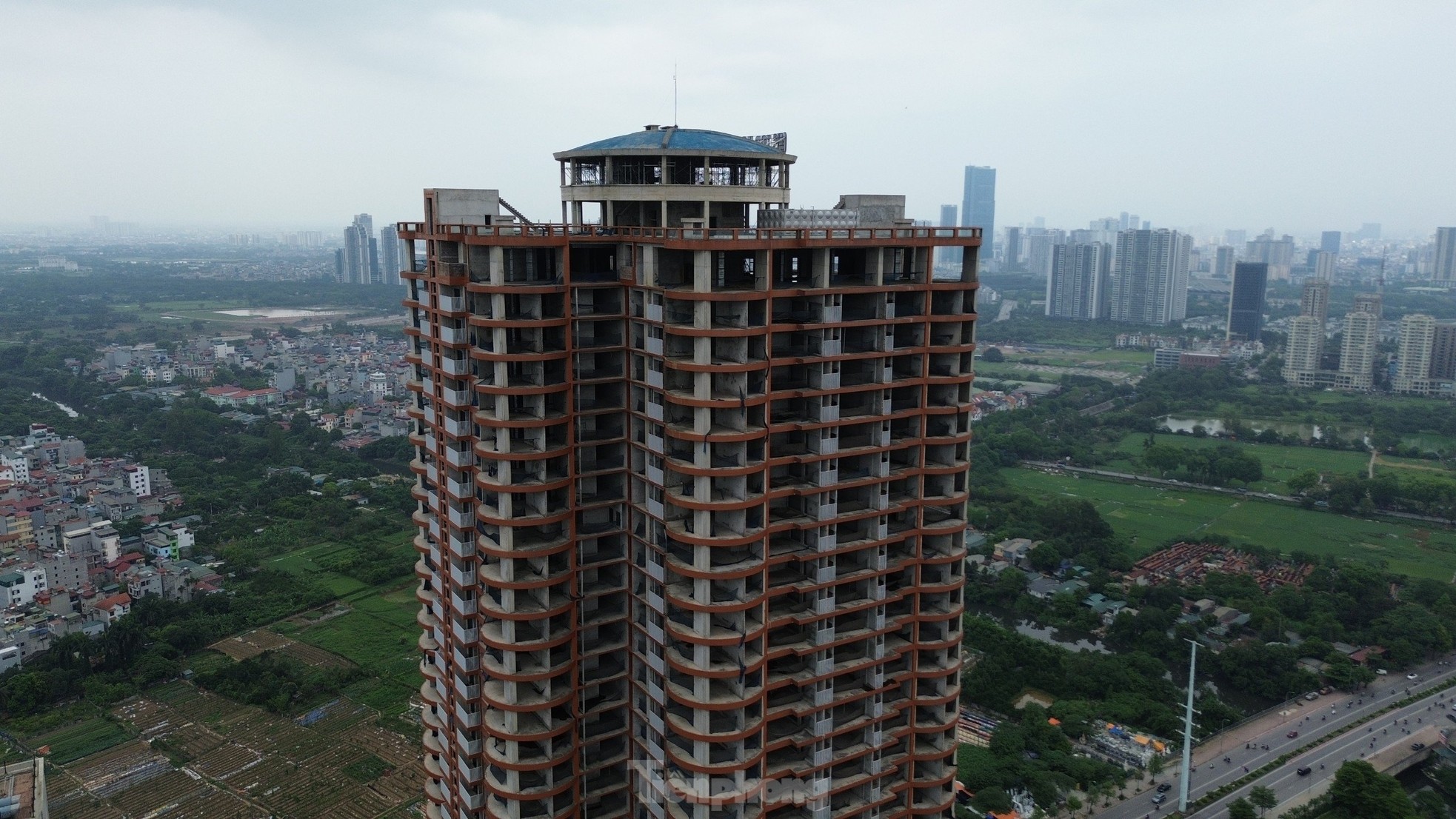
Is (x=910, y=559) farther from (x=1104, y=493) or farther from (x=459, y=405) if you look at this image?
(x=1104, y=493)

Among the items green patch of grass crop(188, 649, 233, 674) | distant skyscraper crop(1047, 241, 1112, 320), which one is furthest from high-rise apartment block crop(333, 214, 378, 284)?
green patch of grass crop(188, 649, 233, 674)

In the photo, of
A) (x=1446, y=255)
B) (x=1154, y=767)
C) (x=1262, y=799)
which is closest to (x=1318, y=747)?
(x=1262, y=799)

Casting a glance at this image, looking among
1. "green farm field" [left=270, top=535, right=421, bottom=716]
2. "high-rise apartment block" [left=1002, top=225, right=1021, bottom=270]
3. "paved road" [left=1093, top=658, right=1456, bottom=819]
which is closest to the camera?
"paved road" [left=1093, top=658, right=1456, bottom=819]

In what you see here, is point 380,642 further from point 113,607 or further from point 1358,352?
point 1358,352

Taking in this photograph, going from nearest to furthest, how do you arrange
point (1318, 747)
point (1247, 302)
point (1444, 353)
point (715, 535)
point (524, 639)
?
1. point (715, 535)
2. point (524, 639)
3. point (1318, 747)
4. point (1444, 353)
5. point (1247, 302)

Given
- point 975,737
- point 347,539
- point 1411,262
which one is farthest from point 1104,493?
point 1411,262

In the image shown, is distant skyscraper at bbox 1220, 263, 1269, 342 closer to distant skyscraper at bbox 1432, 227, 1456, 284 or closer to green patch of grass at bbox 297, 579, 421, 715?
distant skyscraper at bbox 1432, 227, 1456, 284
